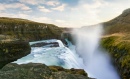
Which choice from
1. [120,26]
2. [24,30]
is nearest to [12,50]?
[24,30]

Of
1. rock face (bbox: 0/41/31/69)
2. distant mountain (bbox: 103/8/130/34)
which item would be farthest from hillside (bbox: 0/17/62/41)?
rock face (bbox: 0/41/31/69)

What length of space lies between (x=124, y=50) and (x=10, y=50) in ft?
137

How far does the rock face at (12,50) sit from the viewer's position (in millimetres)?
70500

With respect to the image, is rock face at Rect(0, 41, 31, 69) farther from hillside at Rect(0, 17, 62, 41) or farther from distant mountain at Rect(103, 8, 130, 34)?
distant mountain at Rect(103, 8, 130, 34)

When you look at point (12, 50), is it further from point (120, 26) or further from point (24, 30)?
point (120, 26)

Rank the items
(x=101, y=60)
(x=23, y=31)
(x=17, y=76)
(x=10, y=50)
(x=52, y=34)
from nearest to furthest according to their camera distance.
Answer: (x=17, y=76) → (x=101, y=60) → (x=10, y=50) → (x=23, y=31) → (x=52, y=34)

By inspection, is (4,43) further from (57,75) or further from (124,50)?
(57,75)

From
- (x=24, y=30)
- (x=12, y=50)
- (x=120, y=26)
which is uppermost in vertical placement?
(x=120, y=26)

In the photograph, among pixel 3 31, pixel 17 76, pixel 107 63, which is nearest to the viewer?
pixel 17 76

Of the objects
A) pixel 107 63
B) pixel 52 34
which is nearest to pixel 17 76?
pixel 107 63

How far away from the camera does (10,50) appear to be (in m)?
75.0

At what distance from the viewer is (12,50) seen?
75250 millimetres

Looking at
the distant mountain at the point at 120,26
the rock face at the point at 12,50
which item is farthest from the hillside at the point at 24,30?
the rock face at the point at 12,50

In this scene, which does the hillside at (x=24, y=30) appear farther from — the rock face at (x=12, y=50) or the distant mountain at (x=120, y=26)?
the rock face at (x=12, y=50)
